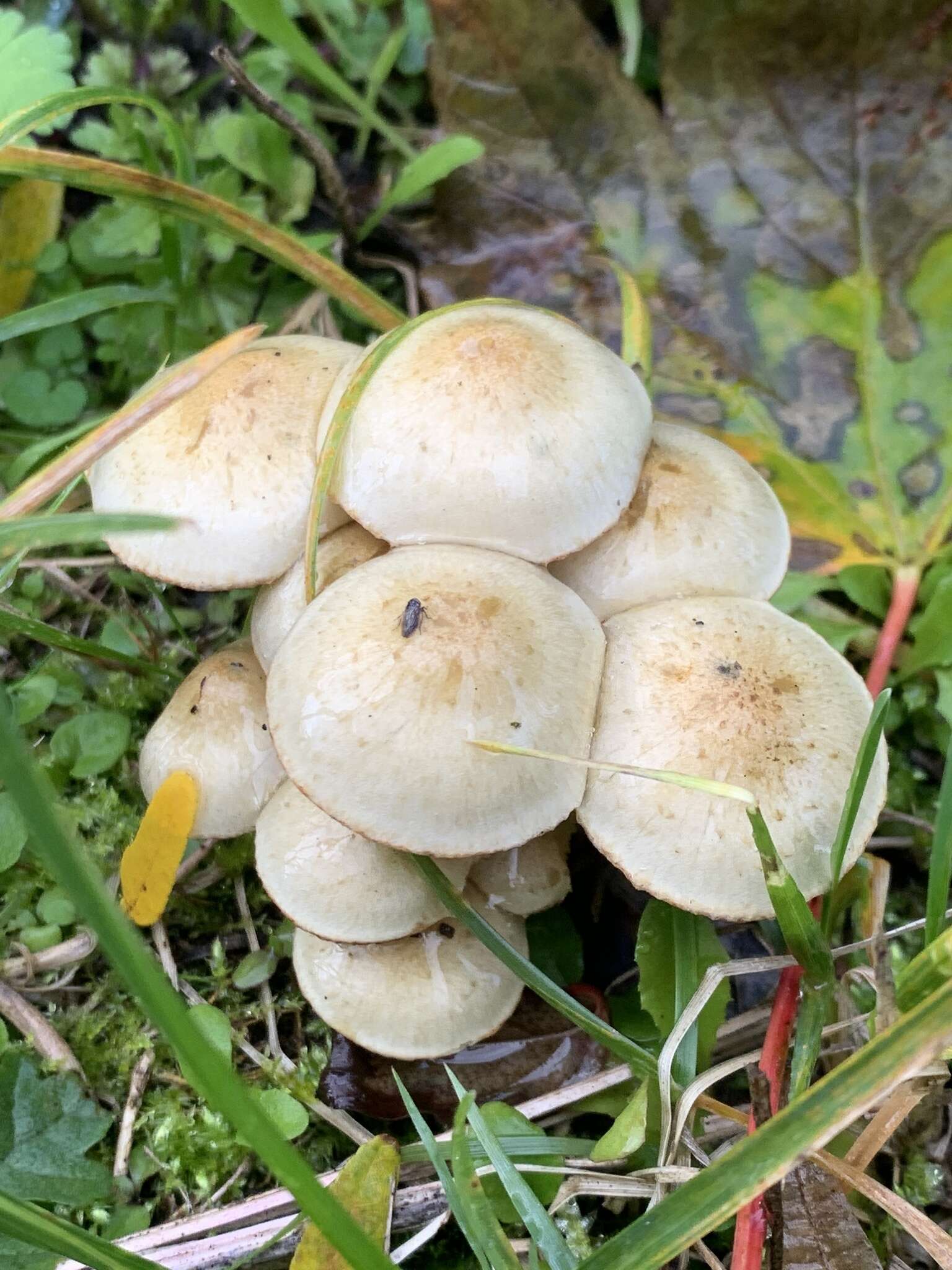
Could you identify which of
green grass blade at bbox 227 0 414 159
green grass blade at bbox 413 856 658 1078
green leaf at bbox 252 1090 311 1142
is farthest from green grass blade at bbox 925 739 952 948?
green grass blade at bbox 227 0 414 159

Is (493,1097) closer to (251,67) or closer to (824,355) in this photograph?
(824,355)

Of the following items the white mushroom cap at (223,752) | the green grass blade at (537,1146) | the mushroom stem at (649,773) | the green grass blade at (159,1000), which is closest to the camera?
the green grass blade at (159,1000)

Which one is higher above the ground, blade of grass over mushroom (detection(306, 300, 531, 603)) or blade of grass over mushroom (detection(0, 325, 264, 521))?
blade of grass over mushroom (detection(0, 325, 264, 521))

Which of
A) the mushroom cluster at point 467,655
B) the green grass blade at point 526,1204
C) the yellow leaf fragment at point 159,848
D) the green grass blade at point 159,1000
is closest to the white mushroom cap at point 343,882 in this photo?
the mushroom cluster at point 467,655

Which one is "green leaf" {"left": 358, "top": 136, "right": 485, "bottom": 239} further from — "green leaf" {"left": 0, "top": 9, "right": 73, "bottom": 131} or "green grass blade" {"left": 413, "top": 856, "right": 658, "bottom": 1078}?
"green grass blade" {"left": 413, "top": 856, "right": 658, "bottom": 1078}

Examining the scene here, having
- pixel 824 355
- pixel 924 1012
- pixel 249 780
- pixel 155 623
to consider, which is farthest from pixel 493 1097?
pixel 824 355

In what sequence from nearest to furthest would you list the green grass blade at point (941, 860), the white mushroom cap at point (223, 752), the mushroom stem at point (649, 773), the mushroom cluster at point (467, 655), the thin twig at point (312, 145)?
the mushroom stem at point (649, 773) < the green grass blade at point (941, 860) < the mushroom cluster at point (467, 655) < the white mushroom cap at point (223, 752) < the thin twig at point (312, 145)

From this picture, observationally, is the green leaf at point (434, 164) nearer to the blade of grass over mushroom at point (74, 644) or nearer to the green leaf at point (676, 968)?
the blade of grass over mushroom at point (74, 644)
